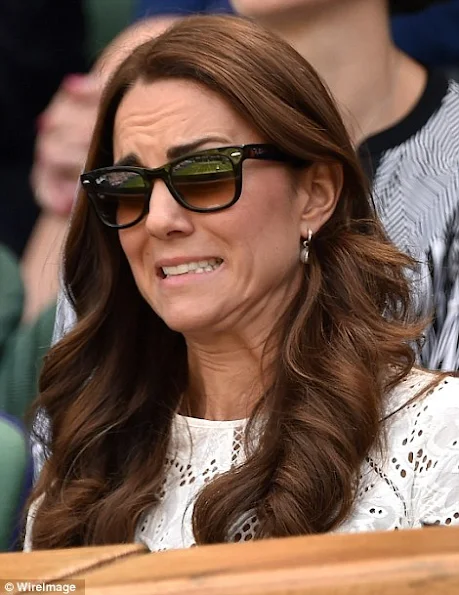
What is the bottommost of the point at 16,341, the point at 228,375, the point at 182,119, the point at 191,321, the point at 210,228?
the point at 16,341

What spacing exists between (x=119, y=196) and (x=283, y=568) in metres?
0.97

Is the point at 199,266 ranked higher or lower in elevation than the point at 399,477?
higher

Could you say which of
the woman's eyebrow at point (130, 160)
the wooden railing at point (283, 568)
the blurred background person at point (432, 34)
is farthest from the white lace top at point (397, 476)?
the blurred background person at point (432, 34)

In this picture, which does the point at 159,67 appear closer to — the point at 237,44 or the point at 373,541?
the point at 237,44

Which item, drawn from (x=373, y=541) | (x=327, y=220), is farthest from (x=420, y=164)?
(x=373, y=541)

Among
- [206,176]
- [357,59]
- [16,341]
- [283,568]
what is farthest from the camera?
[16,341]

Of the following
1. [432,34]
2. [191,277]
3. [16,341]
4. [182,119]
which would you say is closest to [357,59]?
[432,34]

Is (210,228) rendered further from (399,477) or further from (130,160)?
(399,477)

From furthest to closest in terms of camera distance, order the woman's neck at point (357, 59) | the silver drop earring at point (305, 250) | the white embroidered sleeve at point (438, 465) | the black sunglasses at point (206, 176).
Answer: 1. the woman's neck at point (357, 59)
2. the silver drop earring at point (305, 250)
3. the black sunglasses at point (206, 176)
4. the white embroidered sleeve at point (438, 465)

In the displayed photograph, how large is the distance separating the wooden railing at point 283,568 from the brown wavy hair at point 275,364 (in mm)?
662

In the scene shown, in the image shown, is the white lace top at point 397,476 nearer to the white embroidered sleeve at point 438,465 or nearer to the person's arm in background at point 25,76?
the white embroidered sleeve at point 438,465

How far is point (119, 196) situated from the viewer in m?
1.51

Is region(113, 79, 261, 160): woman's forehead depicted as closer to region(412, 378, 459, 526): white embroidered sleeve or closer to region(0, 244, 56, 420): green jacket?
region(412, 378, 459, 526): white embroidered sleeve

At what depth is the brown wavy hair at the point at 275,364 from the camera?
4.50ft
